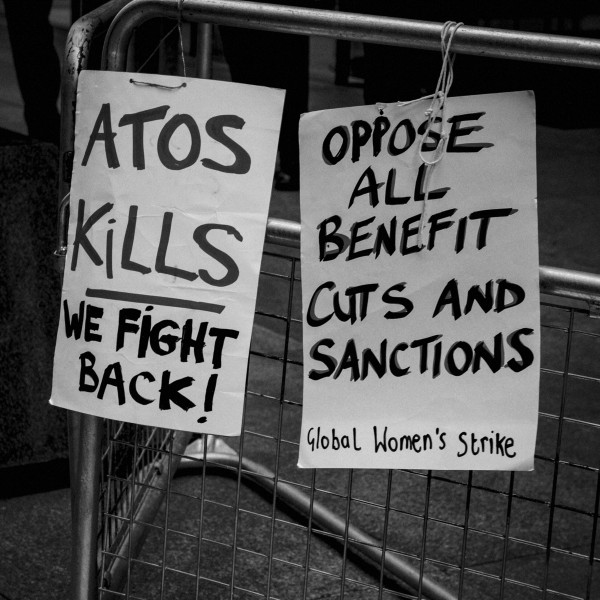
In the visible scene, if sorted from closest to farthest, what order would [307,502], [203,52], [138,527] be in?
[138,527] < [203,52] < [307,502]

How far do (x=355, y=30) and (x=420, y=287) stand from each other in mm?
474

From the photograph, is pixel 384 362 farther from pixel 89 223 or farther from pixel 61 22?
pixel 61 22

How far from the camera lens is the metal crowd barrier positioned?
2.00 metres

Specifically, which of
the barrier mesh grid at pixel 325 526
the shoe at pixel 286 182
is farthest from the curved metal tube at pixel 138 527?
the shoe at pixel 286 182

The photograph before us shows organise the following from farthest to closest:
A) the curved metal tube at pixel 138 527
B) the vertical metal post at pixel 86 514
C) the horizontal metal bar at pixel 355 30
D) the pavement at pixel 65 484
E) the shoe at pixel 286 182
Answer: the shoe at pixel 286 182, the pavement at pixel 65 484, the curved metal tube at pixel 138 527, the vertical metal post at pixel 86 514, the horizontal metal bar at pixel 355 30

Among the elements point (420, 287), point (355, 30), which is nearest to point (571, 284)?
point (420, 287)

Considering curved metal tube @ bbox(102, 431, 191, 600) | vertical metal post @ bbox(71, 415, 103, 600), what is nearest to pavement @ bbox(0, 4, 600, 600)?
curved metal tube @ bbox(102, 431, 191, 600)

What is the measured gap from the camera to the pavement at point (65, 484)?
3.19 meters

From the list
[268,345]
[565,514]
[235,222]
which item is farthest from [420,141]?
[268,345]

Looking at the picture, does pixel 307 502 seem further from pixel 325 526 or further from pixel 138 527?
pixel 138 527

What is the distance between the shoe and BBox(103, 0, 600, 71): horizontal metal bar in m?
5.45

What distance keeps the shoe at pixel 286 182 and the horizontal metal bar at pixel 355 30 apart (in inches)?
215

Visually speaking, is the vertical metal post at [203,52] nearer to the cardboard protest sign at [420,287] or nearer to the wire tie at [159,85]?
the wire tie at [159,85]

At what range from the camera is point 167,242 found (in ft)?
6.90
